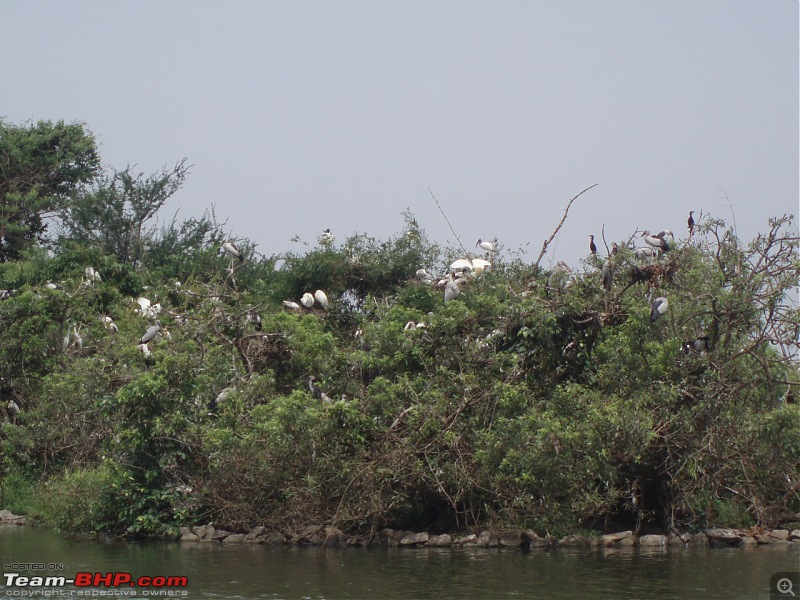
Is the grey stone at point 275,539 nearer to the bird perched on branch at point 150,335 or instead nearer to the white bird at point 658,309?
the bird perched on branch at point 150,335

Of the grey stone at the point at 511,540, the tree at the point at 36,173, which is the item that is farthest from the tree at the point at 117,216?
the grey stone at the point at 511,540

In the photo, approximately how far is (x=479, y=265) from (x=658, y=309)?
4.09 metres

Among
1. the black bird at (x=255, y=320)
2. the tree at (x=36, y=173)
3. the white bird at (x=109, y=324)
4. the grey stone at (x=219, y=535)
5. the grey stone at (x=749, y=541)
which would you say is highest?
the tree at (x=36, y=173)

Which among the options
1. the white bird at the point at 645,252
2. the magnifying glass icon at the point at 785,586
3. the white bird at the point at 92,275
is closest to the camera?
the magnifying glass icon at the point at 785,586

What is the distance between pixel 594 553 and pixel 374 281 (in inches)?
332

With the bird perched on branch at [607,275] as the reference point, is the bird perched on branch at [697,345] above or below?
below

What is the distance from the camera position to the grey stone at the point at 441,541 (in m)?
11.3

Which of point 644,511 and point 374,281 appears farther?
point 374,281

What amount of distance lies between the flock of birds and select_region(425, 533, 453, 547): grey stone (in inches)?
78.0

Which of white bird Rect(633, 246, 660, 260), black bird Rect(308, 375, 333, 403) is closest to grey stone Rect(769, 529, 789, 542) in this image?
white bird Rect(633, 246, 660, 260)

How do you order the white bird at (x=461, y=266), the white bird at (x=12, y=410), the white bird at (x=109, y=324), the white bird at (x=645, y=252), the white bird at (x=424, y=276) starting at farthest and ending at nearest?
the white bird at (x=424, y=276), the white bird at (x=109, y=324), the white bird at (x=12, y=410), the white bird at (x=461, y=266), the white bird at (x=645, y=252)

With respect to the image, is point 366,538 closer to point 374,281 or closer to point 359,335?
point 359,335

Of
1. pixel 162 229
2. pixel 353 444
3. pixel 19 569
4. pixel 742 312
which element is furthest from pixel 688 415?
pixel 162 229

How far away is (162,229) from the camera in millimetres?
24625
